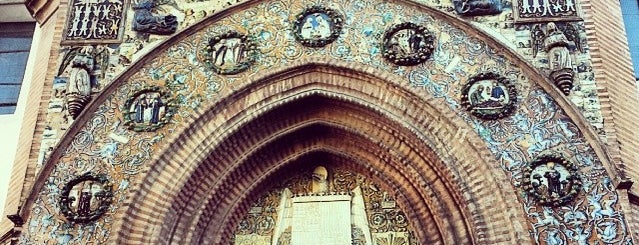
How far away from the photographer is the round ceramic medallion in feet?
29.1

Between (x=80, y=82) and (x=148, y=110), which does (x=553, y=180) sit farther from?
(x=80, y=82)

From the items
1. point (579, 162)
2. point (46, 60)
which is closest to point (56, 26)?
point (46, 60)

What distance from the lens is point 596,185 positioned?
893 cm

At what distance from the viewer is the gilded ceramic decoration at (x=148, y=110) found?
32.7 ft

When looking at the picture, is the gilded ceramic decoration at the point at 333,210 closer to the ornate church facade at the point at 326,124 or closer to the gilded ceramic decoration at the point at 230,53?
the ornate church facade at the point at 326,124

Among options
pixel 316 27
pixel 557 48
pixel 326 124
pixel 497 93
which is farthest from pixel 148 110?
pixel 557 48

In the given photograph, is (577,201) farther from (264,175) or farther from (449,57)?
(264,175)

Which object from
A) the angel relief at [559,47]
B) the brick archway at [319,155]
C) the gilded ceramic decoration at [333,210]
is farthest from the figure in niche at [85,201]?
the angel relief at [559,47]

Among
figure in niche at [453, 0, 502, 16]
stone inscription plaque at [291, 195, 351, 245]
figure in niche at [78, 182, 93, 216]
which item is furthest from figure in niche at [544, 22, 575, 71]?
figure in niche at [78, 182, 93, 216]

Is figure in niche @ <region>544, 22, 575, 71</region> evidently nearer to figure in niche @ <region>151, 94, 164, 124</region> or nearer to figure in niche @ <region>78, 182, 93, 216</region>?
figure in niche @ <region>151, 94, 164, 124</region>

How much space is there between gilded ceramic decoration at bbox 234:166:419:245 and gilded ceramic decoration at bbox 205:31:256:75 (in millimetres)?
1675

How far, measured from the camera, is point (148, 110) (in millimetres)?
10086

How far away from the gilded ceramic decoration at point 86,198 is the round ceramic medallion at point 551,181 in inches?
195

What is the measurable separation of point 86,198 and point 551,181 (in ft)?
18.0
